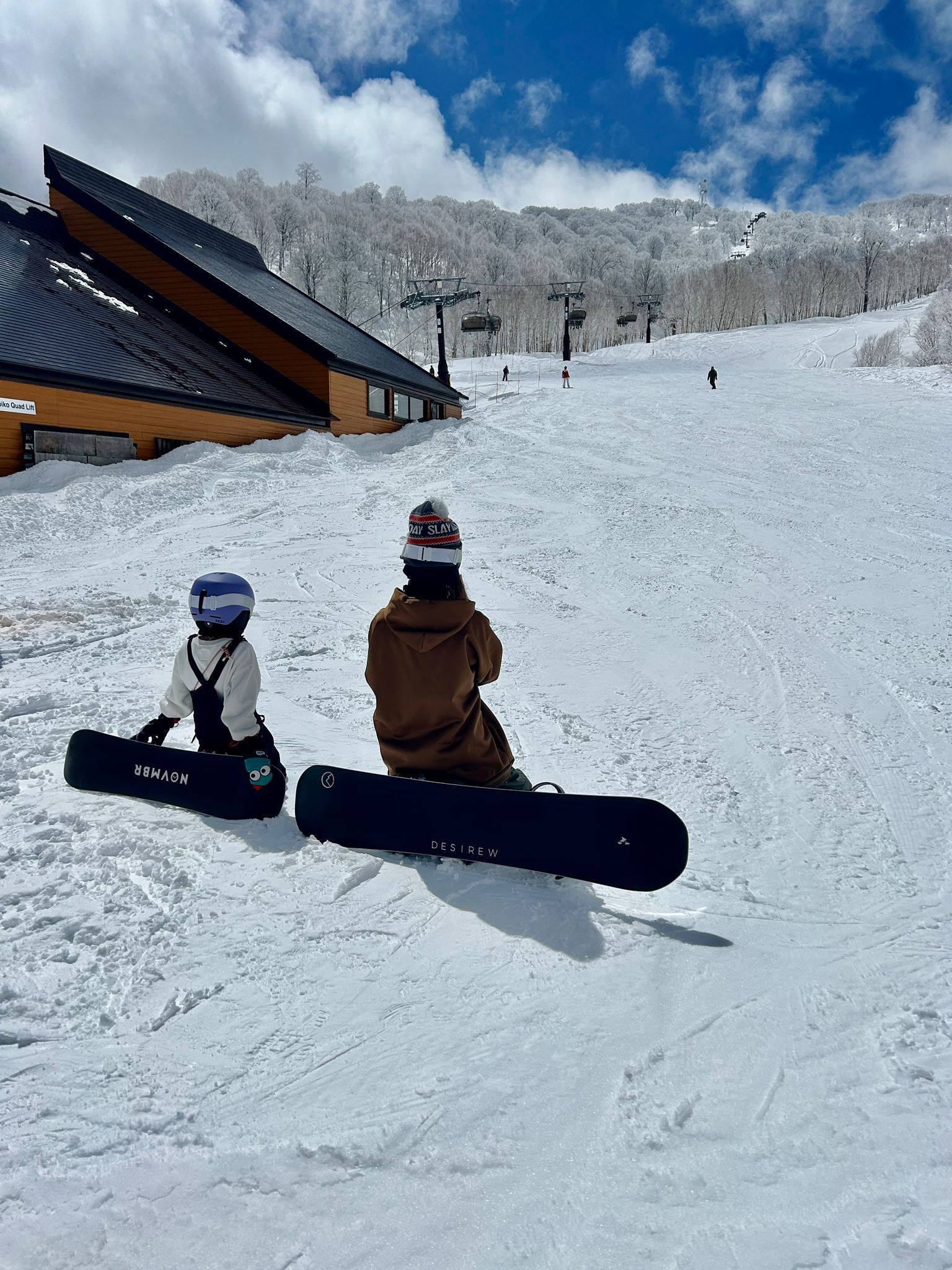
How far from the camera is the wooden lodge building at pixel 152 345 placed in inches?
490

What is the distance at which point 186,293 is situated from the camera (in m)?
19.4

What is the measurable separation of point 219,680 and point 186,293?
2012 centimetres

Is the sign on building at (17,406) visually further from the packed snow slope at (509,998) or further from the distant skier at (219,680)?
the distant skier at (219,680)

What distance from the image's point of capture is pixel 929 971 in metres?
2.39

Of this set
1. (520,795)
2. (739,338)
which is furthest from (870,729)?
(739,338)

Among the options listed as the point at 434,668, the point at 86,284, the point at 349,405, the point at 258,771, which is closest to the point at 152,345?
the point at 86,284

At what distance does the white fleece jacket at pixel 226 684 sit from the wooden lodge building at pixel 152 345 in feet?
36.4

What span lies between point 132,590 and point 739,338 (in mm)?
65997

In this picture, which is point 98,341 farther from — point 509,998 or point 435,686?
point 509,998

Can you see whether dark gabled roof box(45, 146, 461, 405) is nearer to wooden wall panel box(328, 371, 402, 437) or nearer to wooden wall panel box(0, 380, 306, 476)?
wooden wall panel box(328, 371, 402, 437)

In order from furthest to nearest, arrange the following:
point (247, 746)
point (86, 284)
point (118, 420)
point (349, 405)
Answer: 1. point (349, 405)
2. point (86, 284)
3. point (118, 420)
4. point (247, 746)

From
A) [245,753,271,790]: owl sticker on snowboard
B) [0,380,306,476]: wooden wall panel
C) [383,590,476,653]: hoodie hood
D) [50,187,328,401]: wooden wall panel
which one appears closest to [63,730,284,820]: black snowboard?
[245,753,271,790]: owl sticker on snowboard

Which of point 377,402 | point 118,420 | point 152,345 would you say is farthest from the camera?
point 377,402

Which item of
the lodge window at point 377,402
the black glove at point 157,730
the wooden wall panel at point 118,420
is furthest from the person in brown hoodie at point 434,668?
the lodge window at point 377,402
